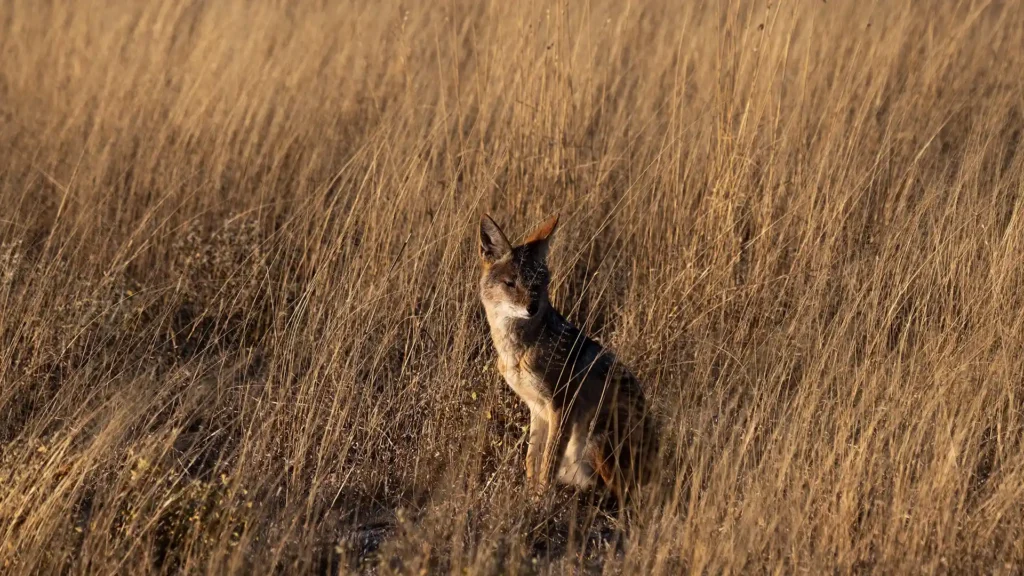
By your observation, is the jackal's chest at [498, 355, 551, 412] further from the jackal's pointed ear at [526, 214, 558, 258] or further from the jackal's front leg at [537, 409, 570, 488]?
the jackal's pointed ear at [526, 214, 558, 258]

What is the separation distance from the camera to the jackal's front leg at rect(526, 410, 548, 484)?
4.22m

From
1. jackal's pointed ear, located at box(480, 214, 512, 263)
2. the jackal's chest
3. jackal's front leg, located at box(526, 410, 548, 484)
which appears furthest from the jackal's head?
jackal's front leg, located at box(526, 410, 548, 484)

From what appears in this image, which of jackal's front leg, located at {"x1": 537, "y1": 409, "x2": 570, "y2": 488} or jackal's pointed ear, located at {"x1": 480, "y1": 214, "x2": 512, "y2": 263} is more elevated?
jackal's pointed ear, located at {"x1": 480, "y1": 214, "x2": 512, "y2": 263}

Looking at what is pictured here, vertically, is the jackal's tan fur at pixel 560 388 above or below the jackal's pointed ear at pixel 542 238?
below

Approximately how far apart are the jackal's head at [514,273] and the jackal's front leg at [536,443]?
1.29 feet

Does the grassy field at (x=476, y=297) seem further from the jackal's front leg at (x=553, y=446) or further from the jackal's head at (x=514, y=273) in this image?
the jackal's head at (x=514, y=273)

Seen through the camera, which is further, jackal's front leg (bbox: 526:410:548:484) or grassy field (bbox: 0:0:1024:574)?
jackal's front leg (bbox: 526:410:548:484)

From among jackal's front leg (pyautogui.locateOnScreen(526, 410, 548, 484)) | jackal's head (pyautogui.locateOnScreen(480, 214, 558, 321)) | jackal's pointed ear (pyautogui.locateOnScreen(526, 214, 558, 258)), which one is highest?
jackal's pointed ear (pyautogui.locateOnScreen(526, 214, 558, 258))

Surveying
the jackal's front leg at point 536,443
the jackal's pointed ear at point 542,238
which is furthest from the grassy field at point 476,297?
the jackal's pointed ear at point 542,238

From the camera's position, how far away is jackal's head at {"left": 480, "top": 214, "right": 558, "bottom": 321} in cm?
436

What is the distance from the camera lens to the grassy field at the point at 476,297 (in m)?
3.52

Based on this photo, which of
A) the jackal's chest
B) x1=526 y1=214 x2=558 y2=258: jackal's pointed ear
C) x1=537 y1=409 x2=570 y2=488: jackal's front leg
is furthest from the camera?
x1=526 y1=214 x2=558 y2=258: jackal's pointed ear

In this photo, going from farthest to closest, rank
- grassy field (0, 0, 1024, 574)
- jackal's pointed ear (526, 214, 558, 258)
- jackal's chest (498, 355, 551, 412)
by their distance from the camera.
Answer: jackal's pointed ear (526, 214, 558, 258)
jackal's chest (498, 355, 551, 412)
grassy field (0, 0, 1024, 574)

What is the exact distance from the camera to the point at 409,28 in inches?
296
